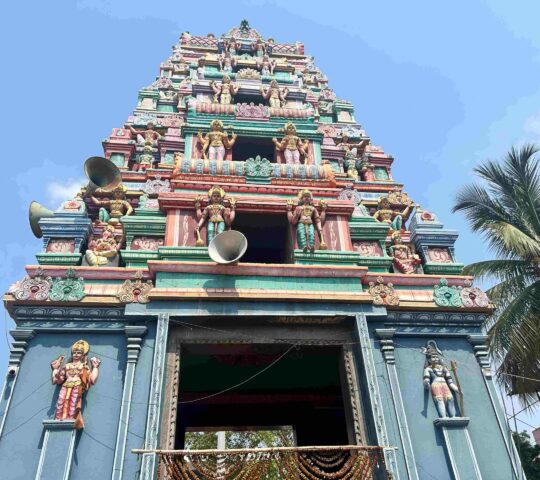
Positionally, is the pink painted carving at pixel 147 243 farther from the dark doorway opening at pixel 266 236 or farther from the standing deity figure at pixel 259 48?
the standing deity figure at pixel 259 48

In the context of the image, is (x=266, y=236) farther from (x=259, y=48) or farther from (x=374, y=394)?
(x=259, y=48)

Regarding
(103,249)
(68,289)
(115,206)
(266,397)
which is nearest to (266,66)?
(115,206)

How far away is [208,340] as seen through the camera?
9.61 meters

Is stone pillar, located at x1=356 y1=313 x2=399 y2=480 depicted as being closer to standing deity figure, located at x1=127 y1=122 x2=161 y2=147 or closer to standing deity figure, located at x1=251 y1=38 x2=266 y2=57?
standing deity figure, located at x1=127 y1=122 x2=161 y2=147

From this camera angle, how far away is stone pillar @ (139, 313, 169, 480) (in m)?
7.65

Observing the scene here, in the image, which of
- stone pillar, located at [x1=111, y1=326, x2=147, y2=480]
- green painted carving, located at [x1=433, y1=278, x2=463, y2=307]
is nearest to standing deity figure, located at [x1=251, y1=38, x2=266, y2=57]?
green painted carving, located at [x1=433, y1=278, x2=463, y2=307]

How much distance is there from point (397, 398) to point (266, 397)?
5.19 m

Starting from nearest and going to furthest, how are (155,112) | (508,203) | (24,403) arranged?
1. (24,403)
2. (508,203)
3. (155,112)

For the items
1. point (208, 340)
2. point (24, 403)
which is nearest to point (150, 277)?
point (208, 340)

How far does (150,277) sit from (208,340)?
1.81 metres

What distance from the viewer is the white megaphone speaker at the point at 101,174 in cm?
1196

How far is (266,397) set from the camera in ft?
43.7

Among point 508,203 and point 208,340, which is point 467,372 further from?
point 508,203

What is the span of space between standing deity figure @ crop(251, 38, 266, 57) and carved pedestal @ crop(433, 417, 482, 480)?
1763cm
